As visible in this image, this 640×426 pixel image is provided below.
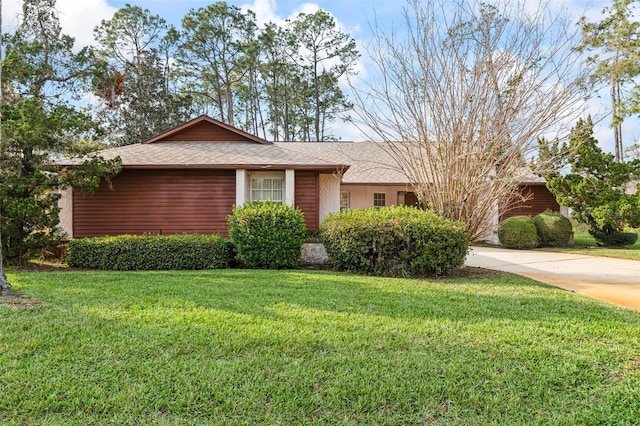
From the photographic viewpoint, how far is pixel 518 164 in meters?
8.54

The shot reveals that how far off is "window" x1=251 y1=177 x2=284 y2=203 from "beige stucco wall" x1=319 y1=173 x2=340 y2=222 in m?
1.26

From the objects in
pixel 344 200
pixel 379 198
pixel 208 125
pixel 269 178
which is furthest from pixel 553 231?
pixel 208 125

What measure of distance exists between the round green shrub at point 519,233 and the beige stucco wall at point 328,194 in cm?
756

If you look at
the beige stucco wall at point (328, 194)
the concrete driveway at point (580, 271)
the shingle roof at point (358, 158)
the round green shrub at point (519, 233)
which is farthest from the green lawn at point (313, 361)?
the shingle roof at point (358, 158)

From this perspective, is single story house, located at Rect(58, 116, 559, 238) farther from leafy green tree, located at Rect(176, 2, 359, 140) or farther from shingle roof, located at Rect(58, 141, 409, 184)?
leafy green tree, located at Rect(176, 2, 359, 140)

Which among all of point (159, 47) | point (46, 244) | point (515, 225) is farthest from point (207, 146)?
point (159, 47)

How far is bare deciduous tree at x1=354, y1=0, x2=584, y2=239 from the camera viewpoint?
328 inches

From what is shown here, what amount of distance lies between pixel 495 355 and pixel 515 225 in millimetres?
13187

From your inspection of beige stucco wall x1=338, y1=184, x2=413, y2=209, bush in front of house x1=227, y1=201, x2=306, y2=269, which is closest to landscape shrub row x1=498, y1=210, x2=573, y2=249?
beige stucco wall x1=338, y1=184, x2=413, y2=209

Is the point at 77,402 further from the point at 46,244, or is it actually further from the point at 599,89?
the point at 599,89

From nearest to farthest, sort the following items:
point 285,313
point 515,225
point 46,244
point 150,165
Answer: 1. point 285,313
2. point 46,244
3. point 150,165
4. point 515,225

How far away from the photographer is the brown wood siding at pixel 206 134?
13.9m

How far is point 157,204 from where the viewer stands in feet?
38.6

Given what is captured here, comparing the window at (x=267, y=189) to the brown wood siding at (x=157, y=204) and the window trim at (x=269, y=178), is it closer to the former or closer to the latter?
the window trim at (x=269, y=178)
